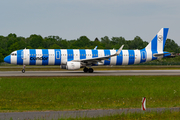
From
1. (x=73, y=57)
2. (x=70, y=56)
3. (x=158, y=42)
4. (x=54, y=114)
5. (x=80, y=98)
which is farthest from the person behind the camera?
(x=158, y=42)

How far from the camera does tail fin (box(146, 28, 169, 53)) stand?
47812 mm

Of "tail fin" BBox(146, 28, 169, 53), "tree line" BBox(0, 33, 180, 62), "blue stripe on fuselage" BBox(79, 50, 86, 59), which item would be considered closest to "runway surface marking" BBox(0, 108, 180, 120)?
"blue stripe on fuselage" BBox(79, 50, 86, 59)

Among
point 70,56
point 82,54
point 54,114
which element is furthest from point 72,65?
point 54,114

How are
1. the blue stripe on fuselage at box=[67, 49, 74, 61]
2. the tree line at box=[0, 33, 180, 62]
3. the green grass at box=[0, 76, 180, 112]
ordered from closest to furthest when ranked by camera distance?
1. the green grass at box=[0, 76, 180, 112]
2. the blue stripe on fuselage at box=[67, 49, 74, 61]
3. the tree line at box=[0, 33, 180, 62]

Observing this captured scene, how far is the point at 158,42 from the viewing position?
48031 mm

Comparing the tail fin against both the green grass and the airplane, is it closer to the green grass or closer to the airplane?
the airplane

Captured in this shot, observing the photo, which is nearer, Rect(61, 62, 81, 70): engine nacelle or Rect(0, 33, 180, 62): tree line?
Rect(61, 62, 81, 70): engine nacelle

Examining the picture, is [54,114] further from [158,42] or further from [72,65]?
[158,42]

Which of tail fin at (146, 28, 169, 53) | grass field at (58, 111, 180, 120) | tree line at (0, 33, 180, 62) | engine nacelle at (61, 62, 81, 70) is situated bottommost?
grass field at (58, 111, 180, 120)

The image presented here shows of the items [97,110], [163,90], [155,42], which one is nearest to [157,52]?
[155,42]

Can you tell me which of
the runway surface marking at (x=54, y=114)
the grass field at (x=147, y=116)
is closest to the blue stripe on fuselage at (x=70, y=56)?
the runway surface marking at (x=54, y=114)

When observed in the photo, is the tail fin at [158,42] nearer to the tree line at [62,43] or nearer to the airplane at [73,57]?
the airplane at [73,57]

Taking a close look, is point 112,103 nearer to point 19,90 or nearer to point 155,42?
point 19,90

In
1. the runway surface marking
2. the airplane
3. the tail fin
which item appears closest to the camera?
the runway surface marking
